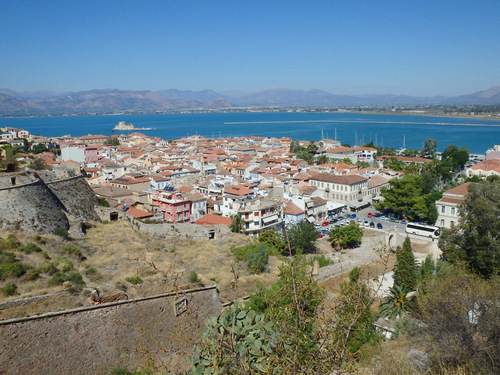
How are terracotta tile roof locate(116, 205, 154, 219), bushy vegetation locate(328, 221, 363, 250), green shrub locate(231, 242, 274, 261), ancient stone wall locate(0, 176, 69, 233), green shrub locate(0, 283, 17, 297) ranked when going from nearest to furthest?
green shrub locate(0, 283, 17, 297), ancient stone wall locate(0, 176, 69, 233), green shrub locate(231, 242, 274, 261), terracotta tile roof locate(116, 205, 154, 219), bushy vegetation locate(328, 221, 363, 250)

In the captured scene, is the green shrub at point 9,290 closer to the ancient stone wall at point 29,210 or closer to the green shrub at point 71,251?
the green shrub at point 71,251

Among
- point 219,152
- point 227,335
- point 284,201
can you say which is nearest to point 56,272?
point 227,335

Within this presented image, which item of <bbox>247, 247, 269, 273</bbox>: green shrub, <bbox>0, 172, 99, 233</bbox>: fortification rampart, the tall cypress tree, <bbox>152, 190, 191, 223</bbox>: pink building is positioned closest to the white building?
the tall cypress tree

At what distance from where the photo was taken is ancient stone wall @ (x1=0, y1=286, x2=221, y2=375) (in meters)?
7.62

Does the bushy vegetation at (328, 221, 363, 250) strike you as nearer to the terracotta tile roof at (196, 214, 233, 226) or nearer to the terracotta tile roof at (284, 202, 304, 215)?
the terracotta tile roof at (284, 202, 304, 215)

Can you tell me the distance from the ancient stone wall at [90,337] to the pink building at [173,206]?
2026cm

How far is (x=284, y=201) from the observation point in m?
32.2

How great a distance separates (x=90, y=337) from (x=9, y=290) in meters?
3.07

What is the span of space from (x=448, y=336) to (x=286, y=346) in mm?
6612

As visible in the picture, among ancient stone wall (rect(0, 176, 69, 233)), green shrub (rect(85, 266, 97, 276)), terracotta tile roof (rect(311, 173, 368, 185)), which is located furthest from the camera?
terracotta tile roof (rect(311, 173, 368, 185))

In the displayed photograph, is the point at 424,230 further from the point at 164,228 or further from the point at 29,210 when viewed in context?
→ the point at 29,210

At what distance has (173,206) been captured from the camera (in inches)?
1172

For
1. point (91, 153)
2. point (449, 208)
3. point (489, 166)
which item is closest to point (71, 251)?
point (449, 208)

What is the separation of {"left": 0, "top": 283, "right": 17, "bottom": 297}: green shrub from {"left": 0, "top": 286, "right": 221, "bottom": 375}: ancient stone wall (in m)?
2.66
